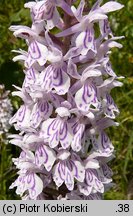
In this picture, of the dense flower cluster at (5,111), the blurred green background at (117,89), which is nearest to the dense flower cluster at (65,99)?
the blurred green background at (117,89)

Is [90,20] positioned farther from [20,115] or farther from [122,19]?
[122,19]

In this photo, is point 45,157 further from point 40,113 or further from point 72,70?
point 72,70

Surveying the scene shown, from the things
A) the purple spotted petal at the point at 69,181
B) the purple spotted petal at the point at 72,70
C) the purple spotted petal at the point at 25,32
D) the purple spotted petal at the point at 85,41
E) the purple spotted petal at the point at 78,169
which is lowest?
the purple spotted petal at the point at 69,181

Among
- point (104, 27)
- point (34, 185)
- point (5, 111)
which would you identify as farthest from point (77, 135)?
point (5, 111)

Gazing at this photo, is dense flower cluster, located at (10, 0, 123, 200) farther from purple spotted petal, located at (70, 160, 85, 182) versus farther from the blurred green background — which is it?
the blurred green background

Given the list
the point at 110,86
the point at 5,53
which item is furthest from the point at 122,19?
the point at 110,86

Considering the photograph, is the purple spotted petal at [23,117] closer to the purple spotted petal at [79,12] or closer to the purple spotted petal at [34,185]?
the purple spotted petal at [34,185]
